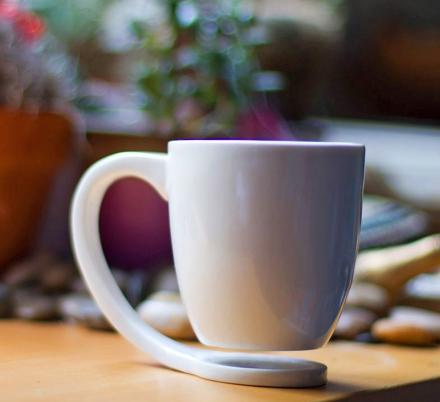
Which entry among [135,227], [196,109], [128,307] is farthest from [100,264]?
[196,109]

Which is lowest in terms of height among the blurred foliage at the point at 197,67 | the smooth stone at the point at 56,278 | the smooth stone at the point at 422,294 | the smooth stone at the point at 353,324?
the smooth stone at the point at 56,278

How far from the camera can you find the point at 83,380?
0.53 metres

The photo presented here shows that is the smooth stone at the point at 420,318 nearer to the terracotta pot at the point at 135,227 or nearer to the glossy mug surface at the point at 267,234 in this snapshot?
the glossy mug surface at the point at 267,234

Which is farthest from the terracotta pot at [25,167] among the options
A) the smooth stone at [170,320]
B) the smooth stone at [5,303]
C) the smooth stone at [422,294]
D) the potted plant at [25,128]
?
the smooth stone at [422,294]

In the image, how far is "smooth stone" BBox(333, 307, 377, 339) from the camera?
0.71 meters

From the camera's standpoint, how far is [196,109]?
3.55 ft

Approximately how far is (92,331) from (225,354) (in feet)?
0.63

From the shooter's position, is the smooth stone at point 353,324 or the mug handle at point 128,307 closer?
the mug handle at point 128,307

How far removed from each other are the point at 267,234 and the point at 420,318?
0.84 feet

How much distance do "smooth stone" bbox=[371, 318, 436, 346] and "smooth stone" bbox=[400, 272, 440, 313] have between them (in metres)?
0.09

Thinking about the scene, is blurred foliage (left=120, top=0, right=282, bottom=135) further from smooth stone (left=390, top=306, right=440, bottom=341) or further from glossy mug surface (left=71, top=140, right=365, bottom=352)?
glossy mug surface (left=71, top=140, right=365, bottom=352)

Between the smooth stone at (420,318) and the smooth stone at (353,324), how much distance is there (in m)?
0.02

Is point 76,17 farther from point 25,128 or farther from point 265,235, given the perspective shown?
point 265,235

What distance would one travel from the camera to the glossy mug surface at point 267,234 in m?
0.50
